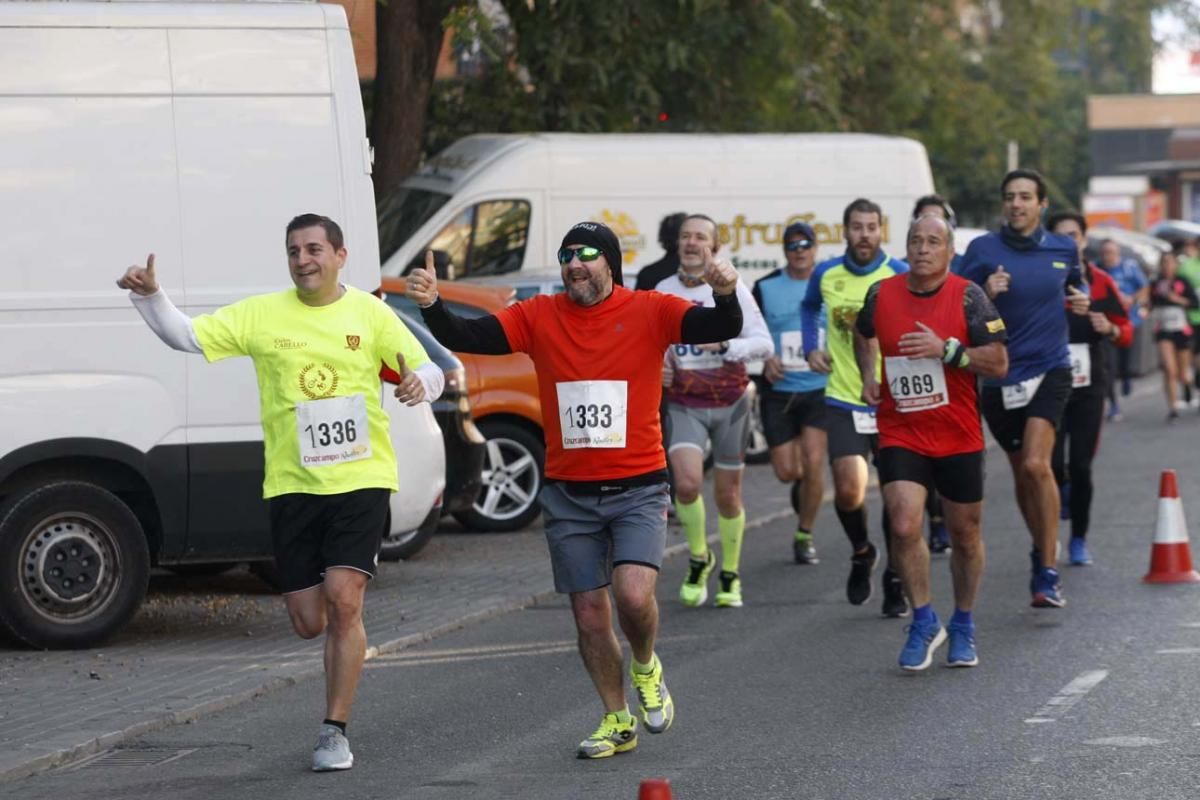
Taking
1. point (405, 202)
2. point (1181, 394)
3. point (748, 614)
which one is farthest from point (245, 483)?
point (1181, 394)

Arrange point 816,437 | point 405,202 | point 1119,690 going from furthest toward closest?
point 405,202 → point 816,437 → point 1119,690

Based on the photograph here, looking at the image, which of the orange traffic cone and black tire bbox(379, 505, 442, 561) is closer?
the orange traffic cone

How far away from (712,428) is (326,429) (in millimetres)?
3978

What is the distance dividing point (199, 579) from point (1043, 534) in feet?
15.6

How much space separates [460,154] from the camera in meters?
20.6

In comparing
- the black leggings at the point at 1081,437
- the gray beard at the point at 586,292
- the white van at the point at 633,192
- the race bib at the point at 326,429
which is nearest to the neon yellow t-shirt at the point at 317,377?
the race bib at the point at 326,429

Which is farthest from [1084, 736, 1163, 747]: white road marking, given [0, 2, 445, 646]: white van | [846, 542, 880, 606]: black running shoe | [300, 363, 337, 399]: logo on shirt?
[0, 2, 445, 646]: white van

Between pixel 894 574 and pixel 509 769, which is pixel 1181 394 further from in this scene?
pixel 509 769

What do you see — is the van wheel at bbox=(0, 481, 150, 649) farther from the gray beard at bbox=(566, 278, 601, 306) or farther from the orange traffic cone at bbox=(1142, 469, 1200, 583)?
the orange traffic cone at bbox=(1142, 469, 1200, 583)

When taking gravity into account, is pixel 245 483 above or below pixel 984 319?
below

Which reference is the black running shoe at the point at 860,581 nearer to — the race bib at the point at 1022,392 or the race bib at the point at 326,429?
the race bib at the point at 1022,392

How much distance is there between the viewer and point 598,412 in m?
7.62

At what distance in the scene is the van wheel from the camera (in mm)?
10133

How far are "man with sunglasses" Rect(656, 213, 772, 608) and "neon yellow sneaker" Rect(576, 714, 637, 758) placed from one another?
11.2 feet
